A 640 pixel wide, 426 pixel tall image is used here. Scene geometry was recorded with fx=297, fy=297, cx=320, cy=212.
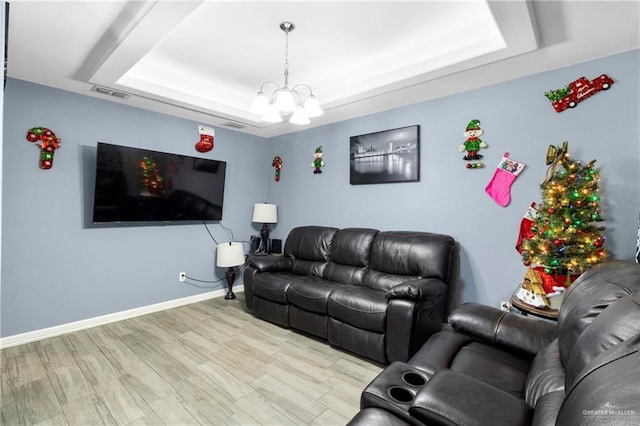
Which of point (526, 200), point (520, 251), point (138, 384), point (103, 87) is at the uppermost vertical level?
point (103, 87)

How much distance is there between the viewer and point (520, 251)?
2.53 metres

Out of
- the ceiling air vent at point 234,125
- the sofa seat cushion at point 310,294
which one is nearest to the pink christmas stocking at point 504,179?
the sofa seat cushion at point 310,294

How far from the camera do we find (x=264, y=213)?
14.2 ft

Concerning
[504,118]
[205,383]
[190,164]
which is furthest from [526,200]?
[190,164]

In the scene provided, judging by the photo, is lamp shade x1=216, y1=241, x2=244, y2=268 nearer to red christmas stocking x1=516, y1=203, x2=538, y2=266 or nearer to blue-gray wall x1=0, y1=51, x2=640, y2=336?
blue-gray wall x1=0, y1=51, x2=640, y2=336

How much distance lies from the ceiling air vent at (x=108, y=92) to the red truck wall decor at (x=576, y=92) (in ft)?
12.8

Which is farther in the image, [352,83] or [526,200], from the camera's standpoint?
[352,83]

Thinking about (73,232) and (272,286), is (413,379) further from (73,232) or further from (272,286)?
(73,232)

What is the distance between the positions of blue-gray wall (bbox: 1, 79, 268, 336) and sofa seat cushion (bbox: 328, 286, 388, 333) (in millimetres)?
2225

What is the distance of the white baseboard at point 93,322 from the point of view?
2.71 metres

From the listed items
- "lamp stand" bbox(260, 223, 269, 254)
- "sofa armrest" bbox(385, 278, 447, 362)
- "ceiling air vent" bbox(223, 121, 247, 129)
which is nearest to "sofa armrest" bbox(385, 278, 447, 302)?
"sofa armrest" bbox(385, 278, 447, 362)

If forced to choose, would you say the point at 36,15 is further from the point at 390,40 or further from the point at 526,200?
the point at 526,200

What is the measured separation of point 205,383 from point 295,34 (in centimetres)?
276

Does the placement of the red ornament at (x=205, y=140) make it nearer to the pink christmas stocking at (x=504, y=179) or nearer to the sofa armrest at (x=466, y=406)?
the pink christmas stocking at (x=504, y=179)
